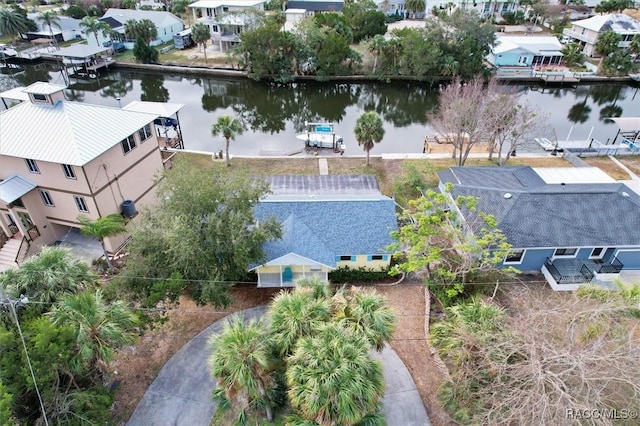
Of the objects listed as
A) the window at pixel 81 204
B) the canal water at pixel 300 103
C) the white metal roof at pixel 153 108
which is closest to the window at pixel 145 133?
the window at pixel 81 204

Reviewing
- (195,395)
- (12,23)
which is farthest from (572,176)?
(12,23)

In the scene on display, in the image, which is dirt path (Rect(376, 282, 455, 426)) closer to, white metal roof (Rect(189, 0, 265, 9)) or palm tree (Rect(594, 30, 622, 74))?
palm tree (Rect(594, 30, 622, 74))

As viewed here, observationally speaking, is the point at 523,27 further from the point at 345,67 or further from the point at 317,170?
the point at 317,170

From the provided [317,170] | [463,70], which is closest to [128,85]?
[317,170]

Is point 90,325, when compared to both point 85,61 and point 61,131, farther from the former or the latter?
point 85,61

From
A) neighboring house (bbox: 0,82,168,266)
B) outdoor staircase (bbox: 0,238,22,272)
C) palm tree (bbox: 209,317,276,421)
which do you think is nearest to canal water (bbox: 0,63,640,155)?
neighboring house (bbox: 0,82,168,266)
